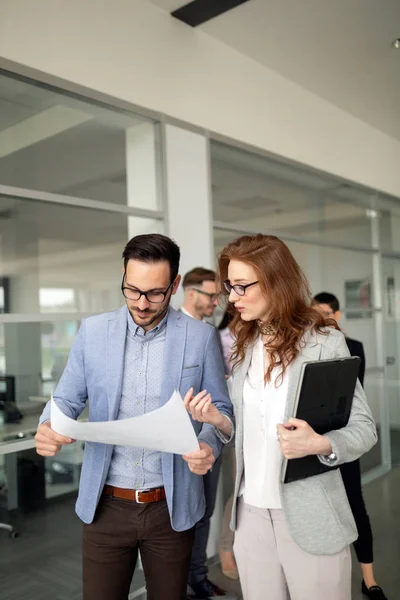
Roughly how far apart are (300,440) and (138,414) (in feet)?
1.74

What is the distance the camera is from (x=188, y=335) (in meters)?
1.71

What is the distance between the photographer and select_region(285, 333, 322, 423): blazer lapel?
1.52 meters

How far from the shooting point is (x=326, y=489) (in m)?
1.50

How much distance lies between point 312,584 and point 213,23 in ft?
11.6

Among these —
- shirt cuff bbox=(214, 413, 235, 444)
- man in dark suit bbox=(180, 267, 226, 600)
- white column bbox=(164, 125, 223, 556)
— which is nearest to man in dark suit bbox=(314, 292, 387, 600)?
man in dark suit bbox=(180, 267, 226, 600)

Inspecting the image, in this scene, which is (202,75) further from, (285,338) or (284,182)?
(285,338)

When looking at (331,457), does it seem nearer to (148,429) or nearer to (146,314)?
(148,429)

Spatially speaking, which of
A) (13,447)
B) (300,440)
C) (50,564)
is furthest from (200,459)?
(50,564)

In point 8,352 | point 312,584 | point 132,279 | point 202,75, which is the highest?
point 202,75

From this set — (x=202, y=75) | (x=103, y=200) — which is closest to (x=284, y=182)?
(x=202, y=75)

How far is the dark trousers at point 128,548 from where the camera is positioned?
164 centimetres

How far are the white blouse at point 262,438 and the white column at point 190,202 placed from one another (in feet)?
6.41

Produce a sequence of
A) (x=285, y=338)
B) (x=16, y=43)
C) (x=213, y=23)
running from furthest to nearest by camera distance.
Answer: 1. (x=213, y=23)
2. (x=16, y=43)
3. (x=285, y=338)

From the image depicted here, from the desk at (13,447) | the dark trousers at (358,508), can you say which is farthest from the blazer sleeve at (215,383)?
the dark trousers at (358,508)
